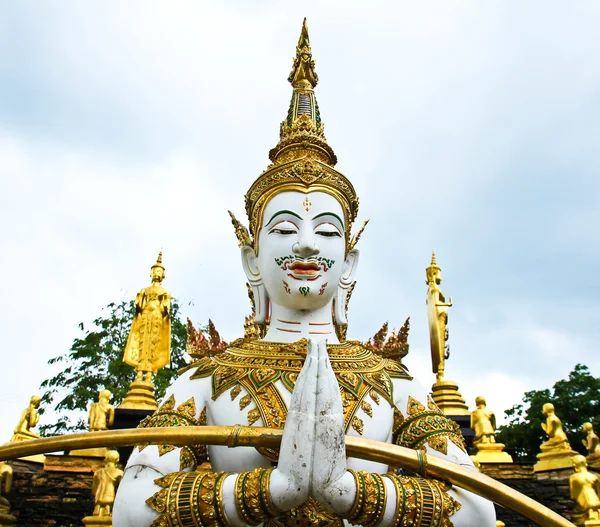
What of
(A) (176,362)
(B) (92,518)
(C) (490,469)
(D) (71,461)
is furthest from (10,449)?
(A) (176,362)

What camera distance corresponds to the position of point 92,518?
631 centimetres

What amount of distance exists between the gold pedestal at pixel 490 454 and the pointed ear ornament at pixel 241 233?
265 inches

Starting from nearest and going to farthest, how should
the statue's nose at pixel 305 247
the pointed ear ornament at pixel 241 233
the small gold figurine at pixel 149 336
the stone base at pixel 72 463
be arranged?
the statue's nose at pixel 305 247 → the pointed ear ornament at pixel 241 233 → the stone base at pixel 72 463 → the small gold figurine at pixel 149 336

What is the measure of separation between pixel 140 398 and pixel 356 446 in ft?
27.7

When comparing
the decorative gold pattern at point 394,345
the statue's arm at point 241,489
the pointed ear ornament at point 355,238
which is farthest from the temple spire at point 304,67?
the statue's arm at point 241,489

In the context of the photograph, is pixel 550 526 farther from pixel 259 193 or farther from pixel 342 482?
pixel 259 193

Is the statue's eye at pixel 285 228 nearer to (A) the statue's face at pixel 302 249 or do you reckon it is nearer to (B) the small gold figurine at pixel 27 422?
(A) the statue's face at pixel 302 249

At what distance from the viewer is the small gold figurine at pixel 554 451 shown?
952 cm

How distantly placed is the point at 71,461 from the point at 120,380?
13037mm

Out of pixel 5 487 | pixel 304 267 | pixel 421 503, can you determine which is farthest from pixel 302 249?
pixel 5 487

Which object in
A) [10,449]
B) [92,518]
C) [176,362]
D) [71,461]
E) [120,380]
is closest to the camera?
[10,449]

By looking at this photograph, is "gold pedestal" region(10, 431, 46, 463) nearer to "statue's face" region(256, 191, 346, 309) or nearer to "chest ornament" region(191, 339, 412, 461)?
"chest ornament" region(191, 339, 412, 461)

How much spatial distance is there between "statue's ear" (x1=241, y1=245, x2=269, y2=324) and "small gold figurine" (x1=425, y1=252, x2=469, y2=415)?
7.01 metres

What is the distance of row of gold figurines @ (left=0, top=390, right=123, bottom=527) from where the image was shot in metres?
6.49
